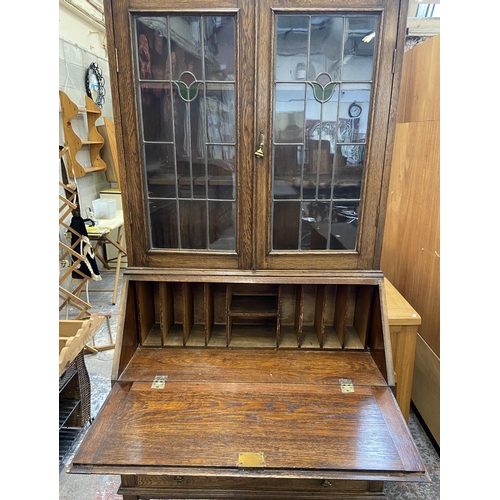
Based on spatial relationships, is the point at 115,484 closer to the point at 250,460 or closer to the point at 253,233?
the point at 250,460

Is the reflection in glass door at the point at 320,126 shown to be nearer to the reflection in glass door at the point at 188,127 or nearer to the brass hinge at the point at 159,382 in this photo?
A: the reflection in glass door at the point at 188,127

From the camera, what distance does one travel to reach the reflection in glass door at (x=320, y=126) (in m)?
1.22

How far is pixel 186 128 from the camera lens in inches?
51.4

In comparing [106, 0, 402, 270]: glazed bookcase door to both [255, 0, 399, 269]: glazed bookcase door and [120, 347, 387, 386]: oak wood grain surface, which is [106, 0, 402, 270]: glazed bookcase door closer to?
[255, 0, 399, 269]: glazed bookcase door

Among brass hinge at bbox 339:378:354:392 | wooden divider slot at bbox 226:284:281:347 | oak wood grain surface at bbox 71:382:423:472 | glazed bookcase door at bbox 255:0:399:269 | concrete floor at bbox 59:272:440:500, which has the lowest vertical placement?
concrete floor at bbox 59:272:440:500

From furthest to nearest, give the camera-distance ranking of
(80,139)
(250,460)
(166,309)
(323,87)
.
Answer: (80,139) < (166,309) < (323,87) < (250,460)

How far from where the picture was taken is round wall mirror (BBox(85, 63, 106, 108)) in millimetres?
3644

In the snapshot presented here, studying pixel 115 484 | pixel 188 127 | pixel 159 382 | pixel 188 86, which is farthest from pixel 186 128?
pixel 115 484

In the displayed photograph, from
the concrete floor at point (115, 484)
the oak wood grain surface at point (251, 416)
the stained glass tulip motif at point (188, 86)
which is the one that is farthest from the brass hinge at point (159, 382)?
the stained glass tulip motif at point (188, 86)

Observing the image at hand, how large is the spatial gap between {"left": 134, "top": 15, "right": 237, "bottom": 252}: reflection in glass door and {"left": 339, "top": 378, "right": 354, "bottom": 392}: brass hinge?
63 centimetres

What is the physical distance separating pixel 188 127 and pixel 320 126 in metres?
0.47

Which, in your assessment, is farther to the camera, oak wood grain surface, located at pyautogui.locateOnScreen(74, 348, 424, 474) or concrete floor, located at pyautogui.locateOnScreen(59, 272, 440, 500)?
concrete floor, located at pyautogui.locateOnScreen(59, 272, 440, 500)

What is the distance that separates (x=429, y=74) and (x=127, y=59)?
→ 1506mm

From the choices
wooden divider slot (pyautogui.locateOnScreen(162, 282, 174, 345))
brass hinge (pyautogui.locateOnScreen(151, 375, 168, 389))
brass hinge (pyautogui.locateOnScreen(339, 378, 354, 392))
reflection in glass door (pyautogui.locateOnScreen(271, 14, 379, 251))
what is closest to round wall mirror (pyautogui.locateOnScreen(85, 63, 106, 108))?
wooden divider slot (pyautogui.locateOnScreen(162, 282, 174, 345))
